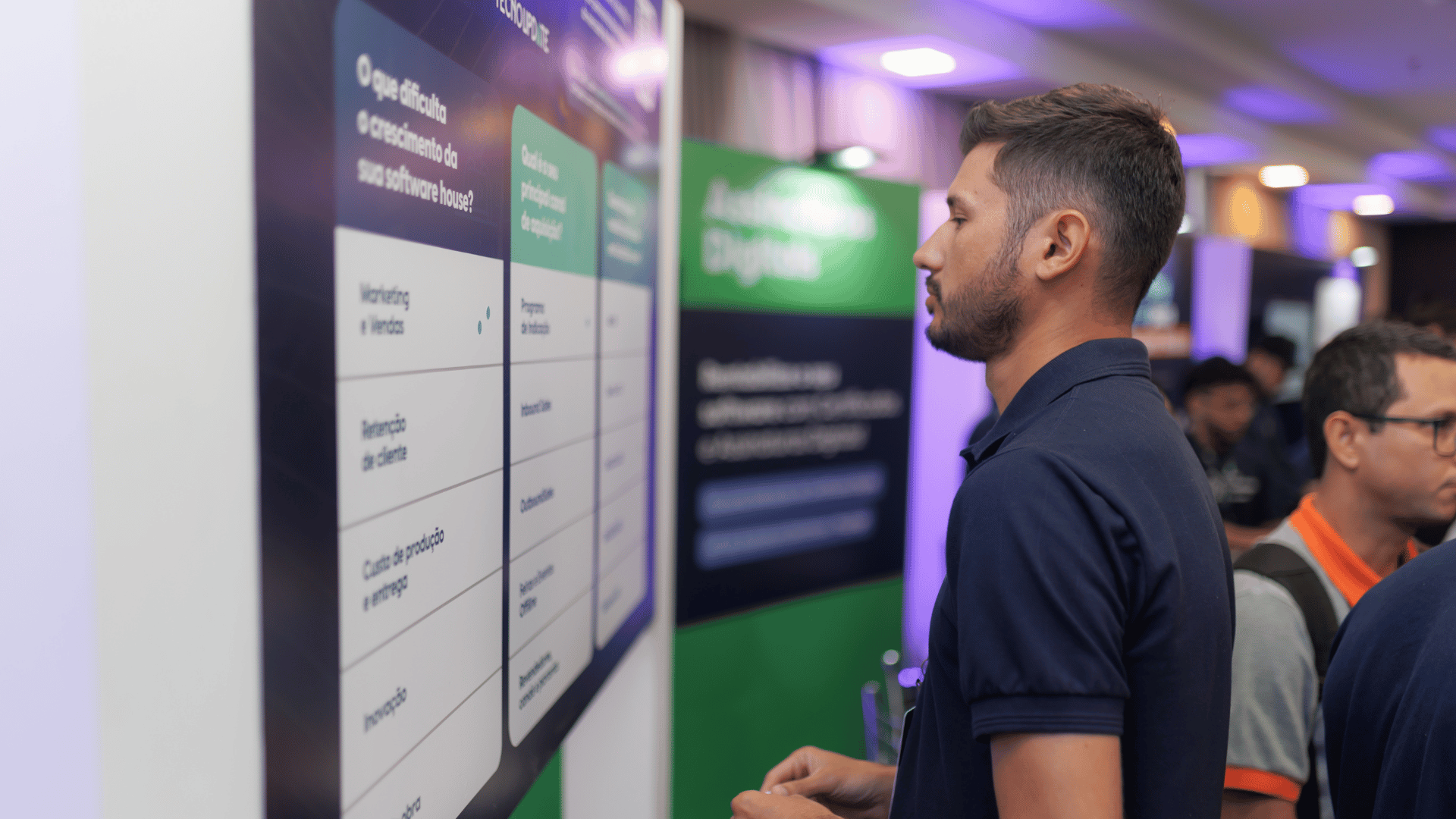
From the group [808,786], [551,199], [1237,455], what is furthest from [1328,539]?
[1237,455]

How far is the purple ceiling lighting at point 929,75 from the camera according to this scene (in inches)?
156

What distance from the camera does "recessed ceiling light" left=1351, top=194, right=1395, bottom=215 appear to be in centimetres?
879

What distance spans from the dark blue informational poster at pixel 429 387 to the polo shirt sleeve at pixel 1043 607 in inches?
21.7

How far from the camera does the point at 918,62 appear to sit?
4.29 meters

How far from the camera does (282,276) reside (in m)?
0.66

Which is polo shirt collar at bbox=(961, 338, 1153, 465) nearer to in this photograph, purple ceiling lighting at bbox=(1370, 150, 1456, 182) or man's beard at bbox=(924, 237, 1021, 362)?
man's beard at bbox=(924, 237, 1021, 362)

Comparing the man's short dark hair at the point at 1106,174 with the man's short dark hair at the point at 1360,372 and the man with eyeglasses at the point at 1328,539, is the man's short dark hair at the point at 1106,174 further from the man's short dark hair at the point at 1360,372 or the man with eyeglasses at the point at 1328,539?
the man's short dark hair at the point at 1360,372

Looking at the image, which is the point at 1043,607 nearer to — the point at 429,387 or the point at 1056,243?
the point at 1056,243

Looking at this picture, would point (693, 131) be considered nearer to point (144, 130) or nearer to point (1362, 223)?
point (144, 130)

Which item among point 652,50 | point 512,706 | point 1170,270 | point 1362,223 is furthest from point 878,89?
point 1362,223

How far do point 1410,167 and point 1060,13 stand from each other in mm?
6101

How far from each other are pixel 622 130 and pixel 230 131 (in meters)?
1.07

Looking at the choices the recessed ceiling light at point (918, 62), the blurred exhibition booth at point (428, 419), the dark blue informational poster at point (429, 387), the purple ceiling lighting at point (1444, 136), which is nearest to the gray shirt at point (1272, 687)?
the blurred exhibition booth at point (428, 419)

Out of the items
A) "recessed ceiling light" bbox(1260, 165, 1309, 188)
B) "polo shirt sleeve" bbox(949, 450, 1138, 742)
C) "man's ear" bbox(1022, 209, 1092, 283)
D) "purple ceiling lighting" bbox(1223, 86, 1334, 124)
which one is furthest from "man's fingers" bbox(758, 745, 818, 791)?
"recessed ceiling light" bbox(1260, 165, 1309, 188)
